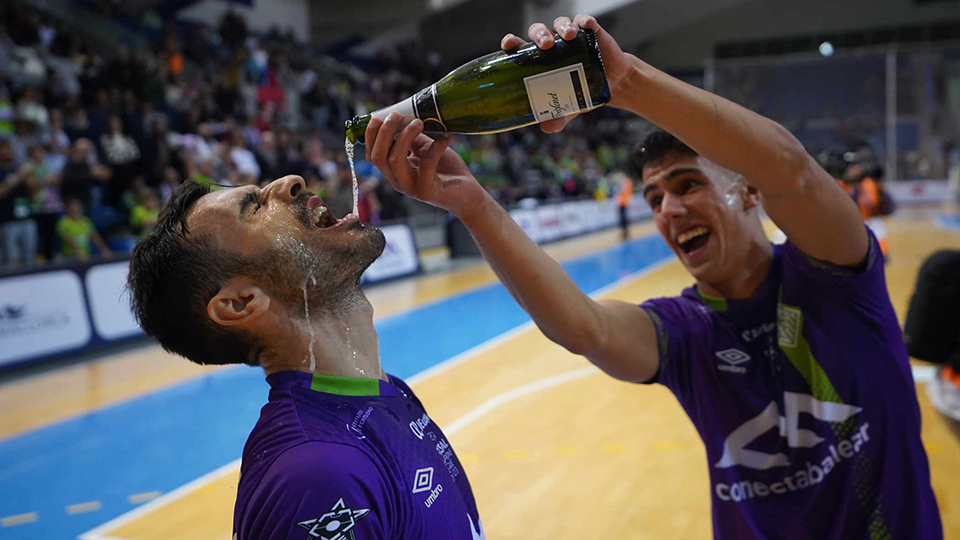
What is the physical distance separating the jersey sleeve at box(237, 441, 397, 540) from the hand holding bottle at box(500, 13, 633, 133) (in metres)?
0.76

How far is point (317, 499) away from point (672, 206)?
1.17 m

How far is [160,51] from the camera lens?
13.2 meters

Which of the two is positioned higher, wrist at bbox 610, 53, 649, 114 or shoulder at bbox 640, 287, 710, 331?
wrist at bbox 610, 53, 649, 114

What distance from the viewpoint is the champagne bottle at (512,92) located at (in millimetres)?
1229

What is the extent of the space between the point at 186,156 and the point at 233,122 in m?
2.60

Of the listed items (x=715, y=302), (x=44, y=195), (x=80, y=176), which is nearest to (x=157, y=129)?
(x=80, y=176)

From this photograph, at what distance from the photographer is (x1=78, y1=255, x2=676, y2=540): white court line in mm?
3551

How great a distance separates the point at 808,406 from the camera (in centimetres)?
166

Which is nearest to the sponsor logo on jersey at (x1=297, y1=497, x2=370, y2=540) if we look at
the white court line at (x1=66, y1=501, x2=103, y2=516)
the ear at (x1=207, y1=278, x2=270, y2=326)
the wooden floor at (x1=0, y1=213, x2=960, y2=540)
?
the ear at (x1=207, y1=278, x2=270, y2=326)

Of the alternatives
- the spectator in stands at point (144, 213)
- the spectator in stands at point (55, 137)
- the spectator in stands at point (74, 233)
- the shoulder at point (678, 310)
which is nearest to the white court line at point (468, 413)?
the shoulder at point (678, 310)

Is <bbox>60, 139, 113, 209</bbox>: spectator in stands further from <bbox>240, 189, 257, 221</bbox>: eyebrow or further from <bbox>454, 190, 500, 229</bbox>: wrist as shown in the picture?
<bbox>454, 190, 500, 229</bbox>: wrist

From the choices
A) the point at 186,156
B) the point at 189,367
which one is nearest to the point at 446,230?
the point at 186,156

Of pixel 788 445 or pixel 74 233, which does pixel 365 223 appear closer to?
pixel 788 445

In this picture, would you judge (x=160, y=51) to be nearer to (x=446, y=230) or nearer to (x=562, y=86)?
(x=446, y=230)
